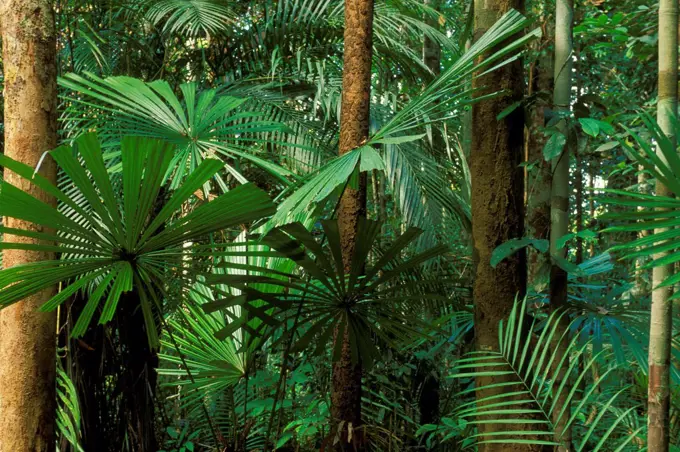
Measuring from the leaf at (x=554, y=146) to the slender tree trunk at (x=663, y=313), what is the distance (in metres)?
0.50

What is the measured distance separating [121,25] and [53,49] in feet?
8.75

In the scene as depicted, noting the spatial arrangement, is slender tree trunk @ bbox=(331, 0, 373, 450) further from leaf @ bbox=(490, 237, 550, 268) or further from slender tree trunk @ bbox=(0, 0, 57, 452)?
slender tree trunk @ bbox=(0, 0, 57, 452)

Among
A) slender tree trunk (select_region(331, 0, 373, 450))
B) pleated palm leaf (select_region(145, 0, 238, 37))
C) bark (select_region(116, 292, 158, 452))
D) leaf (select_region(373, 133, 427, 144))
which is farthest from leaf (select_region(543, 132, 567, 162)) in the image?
bark (select_region(116, 292, 158, 452))

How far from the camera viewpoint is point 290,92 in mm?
4949

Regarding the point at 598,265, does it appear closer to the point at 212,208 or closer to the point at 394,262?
the point at 394,262

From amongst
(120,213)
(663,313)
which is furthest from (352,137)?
(663,313)

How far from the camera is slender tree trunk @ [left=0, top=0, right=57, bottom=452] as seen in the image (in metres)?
2.65

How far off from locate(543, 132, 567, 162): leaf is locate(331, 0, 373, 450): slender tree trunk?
0.69 metres

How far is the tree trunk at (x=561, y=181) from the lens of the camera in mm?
2625

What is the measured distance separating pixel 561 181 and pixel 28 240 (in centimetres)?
214

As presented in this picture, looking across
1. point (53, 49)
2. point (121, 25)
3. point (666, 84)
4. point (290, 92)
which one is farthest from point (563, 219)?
point (121, 25)

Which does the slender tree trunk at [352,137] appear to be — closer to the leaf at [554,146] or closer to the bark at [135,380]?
the leaf at [554,146]

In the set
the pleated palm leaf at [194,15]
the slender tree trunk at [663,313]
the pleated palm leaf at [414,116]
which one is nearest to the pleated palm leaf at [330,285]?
the pleated palm leaf at [414,116]

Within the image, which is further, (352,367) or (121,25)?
(121,25)
